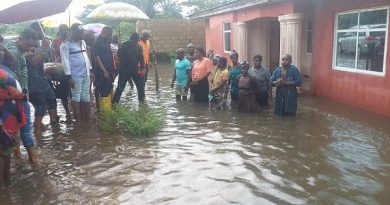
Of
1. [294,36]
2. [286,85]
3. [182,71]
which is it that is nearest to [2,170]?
[286,85]

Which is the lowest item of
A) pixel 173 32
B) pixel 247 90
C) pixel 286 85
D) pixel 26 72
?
pixel 247 90

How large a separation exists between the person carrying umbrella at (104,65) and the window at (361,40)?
18.3 feet

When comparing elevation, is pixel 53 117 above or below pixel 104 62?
below

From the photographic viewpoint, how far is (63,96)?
8086mm

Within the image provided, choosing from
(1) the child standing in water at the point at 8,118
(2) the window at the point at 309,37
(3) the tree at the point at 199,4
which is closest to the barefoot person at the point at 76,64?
(1) the child standing in water at the point at 8,118

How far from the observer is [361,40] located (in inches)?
355

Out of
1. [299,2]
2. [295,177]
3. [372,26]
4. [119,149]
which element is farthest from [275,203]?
[299,2]

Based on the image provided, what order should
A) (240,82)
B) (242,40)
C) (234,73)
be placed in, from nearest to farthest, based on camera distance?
(240,82) < (234,73) < (242,40)

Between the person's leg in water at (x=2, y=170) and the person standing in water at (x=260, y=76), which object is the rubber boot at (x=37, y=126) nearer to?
the person's leg in water at (x=2, y=170)

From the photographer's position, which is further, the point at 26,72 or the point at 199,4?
the point at 199,4

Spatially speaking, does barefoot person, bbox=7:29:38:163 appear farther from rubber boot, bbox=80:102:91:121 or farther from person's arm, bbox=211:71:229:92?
person's arm, bbox=211:71:229:92

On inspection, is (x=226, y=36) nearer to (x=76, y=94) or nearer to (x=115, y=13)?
(x=115, y=13)

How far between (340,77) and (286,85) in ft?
8.26

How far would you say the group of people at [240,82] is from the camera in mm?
7926
